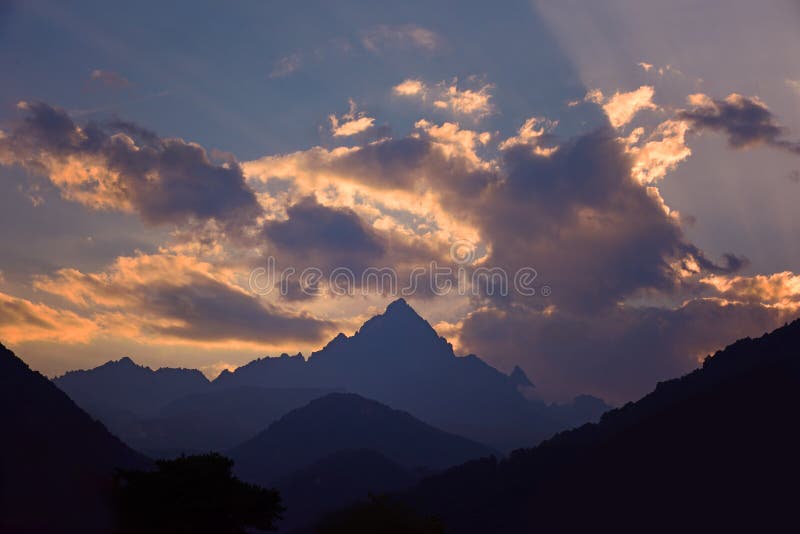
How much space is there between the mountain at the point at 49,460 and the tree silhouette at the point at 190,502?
795 cm

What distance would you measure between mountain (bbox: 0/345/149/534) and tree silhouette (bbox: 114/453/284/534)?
7.95m

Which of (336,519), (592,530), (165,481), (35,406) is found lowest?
(592,530)

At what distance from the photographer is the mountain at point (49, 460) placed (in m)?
112

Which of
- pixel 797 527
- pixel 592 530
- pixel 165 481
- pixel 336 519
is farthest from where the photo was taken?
pixel 592 530

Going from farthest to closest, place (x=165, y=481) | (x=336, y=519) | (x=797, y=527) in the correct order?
(x=797, y=527) < (x=336, y=519) < (x=165, y=481)

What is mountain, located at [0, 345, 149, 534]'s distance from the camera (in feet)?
366

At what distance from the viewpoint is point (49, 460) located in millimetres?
139125

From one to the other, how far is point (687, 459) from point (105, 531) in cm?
16143

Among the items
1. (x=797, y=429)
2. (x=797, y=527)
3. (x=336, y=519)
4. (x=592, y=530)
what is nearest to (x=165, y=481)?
(x=336, y=519)

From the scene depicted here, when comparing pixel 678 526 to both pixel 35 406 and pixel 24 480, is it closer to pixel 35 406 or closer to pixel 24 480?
pixel 24 480

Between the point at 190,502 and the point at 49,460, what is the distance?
56836mm

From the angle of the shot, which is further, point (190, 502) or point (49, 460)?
point (49, 460)

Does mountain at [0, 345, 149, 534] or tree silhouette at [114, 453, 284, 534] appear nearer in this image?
tree silhouette at [114, 453, 284, 534]

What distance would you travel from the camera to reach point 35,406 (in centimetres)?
16862
